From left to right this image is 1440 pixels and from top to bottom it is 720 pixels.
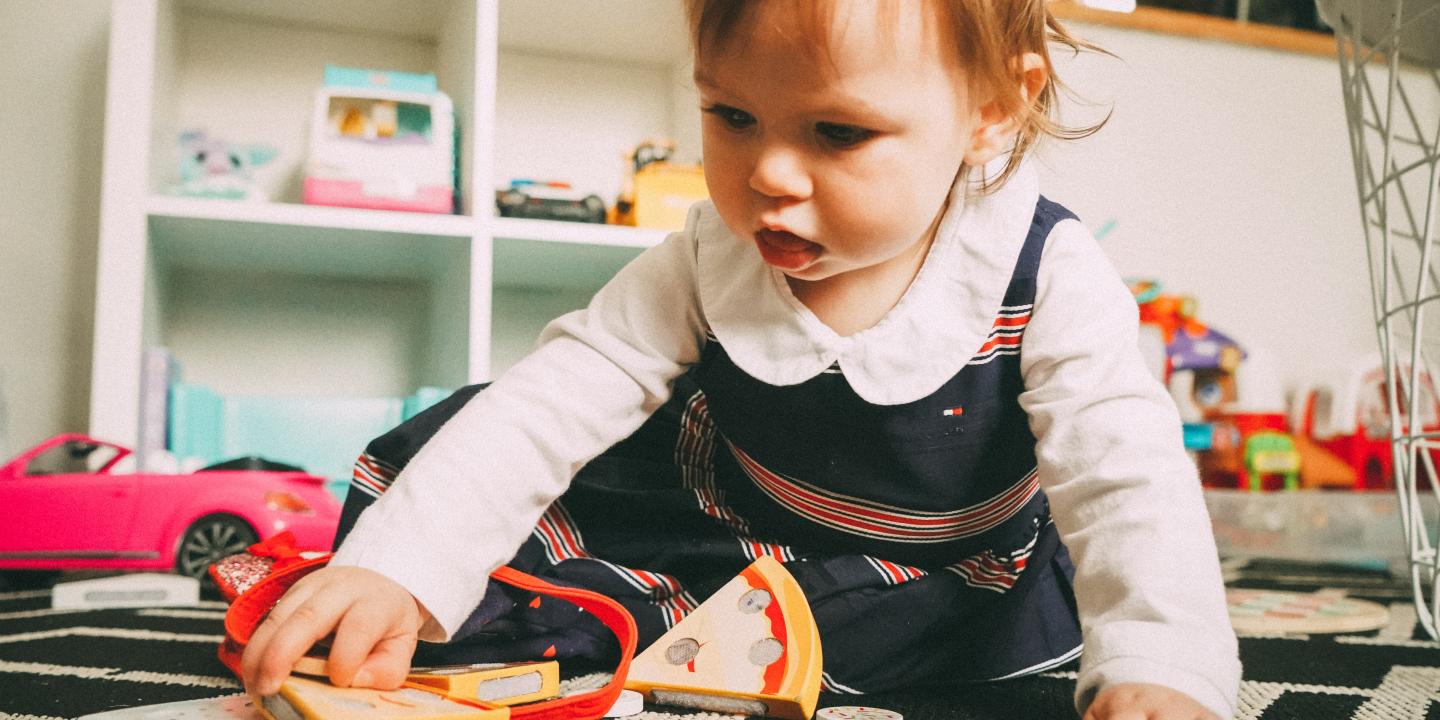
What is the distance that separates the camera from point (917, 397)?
0.56 m

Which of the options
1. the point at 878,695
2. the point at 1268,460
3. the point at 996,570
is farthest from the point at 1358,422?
the point at 878,695

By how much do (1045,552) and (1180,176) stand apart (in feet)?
4.48

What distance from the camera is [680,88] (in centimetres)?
152

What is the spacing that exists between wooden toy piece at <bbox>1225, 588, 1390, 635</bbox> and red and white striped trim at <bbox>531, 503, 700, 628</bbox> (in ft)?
1.22

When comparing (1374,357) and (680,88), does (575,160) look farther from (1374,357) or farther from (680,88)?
(1374,357)

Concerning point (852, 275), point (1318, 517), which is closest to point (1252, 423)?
point (1318, 517)

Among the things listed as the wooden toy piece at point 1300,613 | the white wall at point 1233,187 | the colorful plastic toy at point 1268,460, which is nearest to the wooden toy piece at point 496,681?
the wooden toy piece at point 1300,613

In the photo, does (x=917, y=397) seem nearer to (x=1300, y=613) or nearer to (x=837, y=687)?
(x=837, y=687)

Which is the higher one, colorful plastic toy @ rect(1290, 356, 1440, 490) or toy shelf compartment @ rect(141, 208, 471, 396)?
toy shelf compartment @ rect(141, 208, 471, 396)

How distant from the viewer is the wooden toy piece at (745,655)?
484 mm

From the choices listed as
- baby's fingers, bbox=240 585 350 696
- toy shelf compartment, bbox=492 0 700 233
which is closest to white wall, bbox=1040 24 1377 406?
toy shelf compartment, bbox=492 0 700 233

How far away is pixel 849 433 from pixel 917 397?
0.05m

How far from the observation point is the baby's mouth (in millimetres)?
509

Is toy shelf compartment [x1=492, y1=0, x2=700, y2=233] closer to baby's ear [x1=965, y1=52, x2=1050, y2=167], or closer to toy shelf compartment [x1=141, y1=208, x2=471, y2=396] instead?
toy shelf compartment [x1=141, y1=208, x2=471, y2=396]
